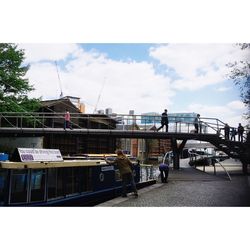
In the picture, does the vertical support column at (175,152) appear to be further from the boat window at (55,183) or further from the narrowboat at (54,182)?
the boat window at (55,183)

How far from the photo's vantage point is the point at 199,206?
8.31 m

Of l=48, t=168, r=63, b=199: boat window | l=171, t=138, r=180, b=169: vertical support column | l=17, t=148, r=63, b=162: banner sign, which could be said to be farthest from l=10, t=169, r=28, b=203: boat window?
l=171, t=138, r=180, b=169: vertical support column

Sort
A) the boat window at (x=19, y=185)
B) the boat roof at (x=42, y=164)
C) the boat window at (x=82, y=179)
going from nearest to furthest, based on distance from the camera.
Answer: the boat roof at (x=42, y=164), the boat window at (x=19, y=185), the boat window at (x=82, y=179)

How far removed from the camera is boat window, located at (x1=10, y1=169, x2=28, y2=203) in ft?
24.6

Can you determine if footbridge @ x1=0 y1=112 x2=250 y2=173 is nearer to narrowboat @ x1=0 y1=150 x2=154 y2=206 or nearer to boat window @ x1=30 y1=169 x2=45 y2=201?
narrowboat @ x1=0 y1=150 x2=154 y2=206

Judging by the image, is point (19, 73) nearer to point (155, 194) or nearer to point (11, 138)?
point (11, 138)

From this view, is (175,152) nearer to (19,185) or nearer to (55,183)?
(55,183)

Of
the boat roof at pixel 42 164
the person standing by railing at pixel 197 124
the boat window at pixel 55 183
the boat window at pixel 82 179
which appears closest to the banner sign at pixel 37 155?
the boat roof at pixel 42 164

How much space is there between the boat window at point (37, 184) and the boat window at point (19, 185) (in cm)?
18

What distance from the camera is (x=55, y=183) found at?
28.0ft

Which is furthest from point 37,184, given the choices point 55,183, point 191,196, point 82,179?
point 191,196

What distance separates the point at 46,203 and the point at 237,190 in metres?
5.79

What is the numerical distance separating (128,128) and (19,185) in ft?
33.5

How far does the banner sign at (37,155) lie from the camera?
757cm
